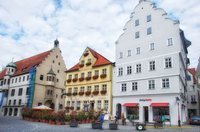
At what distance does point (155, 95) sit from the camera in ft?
93.3

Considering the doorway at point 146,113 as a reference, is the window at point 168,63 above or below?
above

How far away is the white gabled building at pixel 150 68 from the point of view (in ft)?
88.7

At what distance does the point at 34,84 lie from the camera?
154 feet

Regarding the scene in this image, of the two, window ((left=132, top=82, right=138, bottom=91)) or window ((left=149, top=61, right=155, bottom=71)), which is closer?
window ((left=149, top=61, right=155, bottom=71))

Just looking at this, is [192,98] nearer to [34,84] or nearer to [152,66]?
[152,66]

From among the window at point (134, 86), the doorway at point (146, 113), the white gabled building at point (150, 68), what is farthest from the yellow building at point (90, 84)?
the doorway at point (146, 113)

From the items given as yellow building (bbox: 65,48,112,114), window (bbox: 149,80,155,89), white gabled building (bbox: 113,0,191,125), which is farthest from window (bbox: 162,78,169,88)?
yellow building (bbox: 65,48,112,114)

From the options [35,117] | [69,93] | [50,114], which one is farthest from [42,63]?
[50,114]

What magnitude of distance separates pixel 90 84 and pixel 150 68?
45.1 feet

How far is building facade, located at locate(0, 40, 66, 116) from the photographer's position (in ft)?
157

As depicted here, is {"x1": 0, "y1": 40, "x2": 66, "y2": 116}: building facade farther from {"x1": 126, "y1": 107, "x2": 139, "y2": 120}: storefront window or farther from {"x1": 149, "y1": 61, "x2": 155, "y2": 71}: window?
{"x1": 149, "y1": 61, "x2": 155, "y2": 71}: window

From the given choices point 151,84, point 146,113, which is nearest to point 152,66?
point 151,84

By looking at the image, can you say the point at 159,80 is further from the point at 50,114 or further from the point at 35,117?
the point at 35,117

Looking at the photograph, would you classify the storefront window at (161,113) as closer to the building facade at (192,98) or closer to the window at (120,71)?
the window at (120,71)
